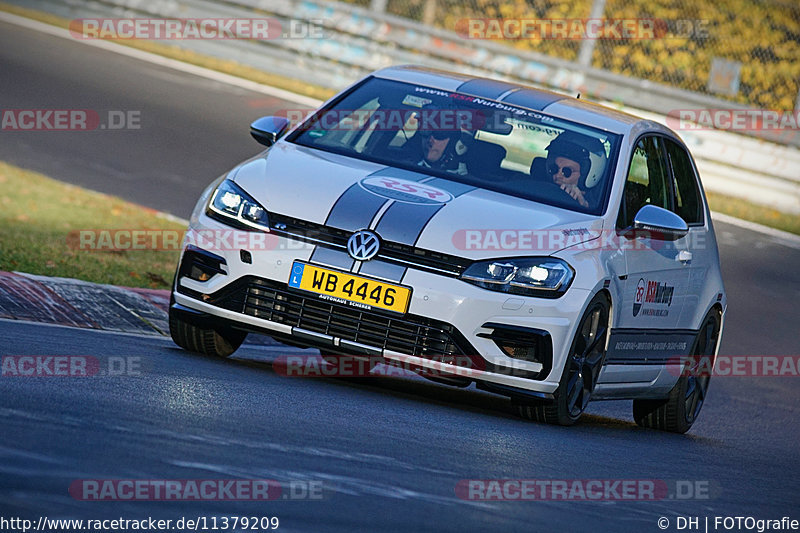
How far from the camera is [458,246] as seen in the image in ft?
22.2

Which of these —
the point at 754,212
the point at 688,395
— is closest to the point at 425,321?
the point at 688,395

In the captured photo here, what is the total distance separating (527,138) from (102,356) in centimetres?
258

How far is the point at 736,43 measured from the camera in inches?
742

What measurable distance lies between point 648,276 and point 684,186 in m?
1.25

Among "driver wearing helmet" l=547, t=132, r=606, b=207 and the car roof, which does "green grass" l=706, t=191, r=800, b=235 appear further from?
"driver wearing helmet" l=547, t=132, r=606, b=207

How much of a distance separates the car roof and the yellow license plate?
192cm

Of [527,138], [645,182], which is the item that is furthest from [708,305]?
[527,138]

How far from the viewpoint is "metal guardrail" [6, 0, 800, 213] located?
1773 centimetres

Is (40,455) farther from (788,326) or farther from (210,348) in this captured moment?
(788,326)

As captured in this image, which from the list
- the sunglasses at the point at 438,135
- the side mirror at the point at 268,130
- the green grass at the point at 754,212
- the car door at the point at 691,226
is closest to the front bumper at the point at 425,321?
the side mirror at the point at 268,130

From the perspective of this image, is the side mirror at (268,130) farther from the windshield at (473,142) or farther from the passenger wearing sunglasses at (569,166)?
the passenger wearing sunglasses at (569,166)

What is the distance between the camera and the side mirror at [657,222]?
297 inches

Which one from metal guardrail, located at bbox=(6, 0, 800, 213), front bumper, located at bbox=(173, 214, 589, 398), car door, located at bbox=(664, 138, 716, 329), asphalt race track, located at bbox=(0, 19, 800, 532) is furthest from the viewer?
metal guardrail, located at bbox=(6, 0, 800, 213)

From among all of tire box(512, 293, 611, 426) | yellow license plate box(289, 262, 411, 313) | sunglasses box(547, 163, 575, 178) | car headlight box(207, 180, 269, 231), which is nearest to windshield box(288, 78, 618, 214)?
sunglasses box(547, 163, 575, 178)
